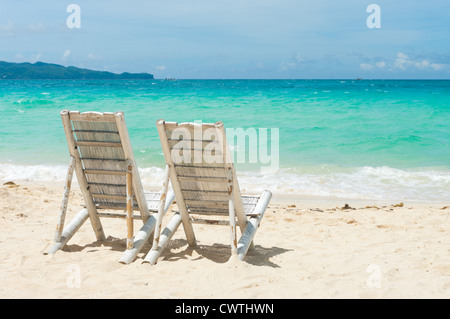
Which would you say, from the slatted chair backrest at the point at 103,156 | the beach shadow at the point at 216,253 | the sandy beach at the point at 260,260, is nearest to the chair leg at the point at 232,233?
the sandy beach at the point at 260,260

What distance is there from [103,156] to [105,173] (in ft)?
0.53

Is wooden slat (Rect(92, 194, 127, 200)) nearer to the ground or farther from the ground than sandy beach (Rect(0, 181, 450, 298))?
farther from the ground

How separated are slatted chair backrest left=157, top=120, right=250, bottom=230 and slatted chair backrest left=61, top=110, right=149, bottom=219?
0.36m

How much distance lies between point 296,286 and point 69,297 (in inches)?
65.8

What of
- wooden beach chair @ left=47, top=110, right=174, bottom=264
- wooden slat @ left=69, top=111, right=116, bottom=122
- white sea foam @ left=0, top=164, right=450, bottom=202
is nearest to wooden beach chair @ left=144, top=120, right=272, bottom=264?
wooden beach chair @ left=47, top=110, right=174, bottom=264

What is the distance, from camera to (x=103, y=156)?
164 inches

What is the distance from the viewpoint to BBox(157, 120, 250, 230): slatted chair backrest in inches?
147

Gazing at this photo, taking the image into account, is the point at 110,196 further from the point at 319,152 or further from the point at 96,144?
the point at 319,152

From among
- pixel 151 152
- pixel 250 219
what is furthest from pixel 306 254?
pixel 151 152

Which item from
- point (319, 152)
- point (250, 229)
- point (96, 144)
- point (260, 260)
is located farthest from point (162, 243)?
point (319, 152)

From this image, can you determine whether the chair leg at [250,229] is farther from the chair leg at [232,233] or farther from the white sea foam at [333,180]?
the white sea foam at [333,180]

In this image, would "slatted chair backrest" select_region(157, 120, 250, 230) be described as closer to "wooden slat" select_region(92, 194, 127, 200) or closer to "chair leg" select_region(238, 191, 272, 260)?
"chair leg" select_region(238, 191, 272, 260)
